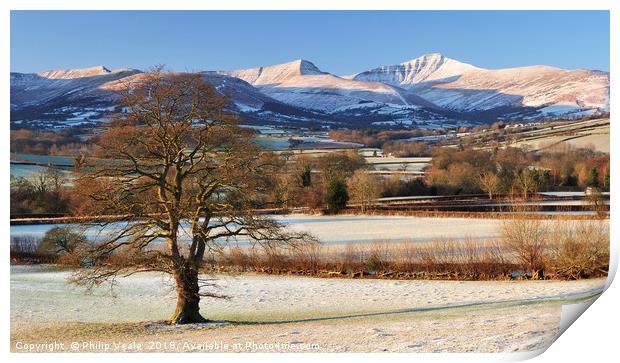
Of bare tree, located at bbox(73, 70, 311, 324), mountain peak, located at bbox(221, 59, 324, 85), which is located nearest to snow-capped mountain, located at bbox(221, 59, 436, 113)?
mountain peak, located at bbox(221, 59, 324, 85)

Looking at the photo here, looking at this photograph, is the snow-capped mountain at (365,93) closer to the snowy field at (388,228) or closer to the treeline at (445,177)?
the treeline at (445,177)

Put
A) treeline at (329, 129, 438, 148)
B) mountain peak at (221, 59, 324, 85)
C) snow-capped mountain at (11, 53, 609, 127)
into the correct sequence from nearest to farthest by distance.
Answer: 1. snow-capped mountain at (11, 53, 609, 127)
2. mountain peak at (221, 59, 324, 85)
3. treeline at (329, 129, 438, 148)

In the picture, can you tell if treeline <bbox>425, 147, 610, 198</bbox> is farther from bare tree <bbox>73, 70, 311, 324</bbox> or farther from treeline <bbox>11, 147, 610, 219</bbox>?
bare tree <bbox>73, 70, 311, 324</bbox>

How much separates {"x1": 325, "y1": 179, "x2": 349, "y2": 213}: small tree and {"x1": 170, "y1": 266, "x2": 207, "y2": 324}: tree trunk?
12011 mm

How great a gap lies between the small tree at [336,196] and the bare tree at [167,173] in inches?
467

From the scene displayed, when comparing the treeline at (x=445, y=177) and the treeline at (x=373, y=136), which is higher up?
the treeline at (x=373, y=136)

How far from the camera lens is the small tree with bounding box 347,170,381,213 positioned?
981 inches

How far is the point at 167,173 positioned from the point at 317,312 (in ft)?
14.2

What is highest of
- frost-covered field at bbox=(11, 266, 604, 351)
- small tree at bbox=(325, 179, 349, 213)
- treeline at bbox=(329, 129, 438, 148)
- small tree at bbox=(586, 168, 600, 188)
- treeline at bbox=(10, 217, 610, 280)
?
treeline at bbox=(329, 129, 438, 148)

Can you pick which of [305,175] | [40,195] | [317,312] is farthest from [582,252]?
[40,195]

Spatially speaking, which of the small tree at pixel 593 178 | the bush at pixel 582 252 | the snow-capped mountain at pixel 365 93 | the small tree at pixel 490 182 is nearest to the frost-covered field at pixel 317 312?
the bush at pixel 582 252

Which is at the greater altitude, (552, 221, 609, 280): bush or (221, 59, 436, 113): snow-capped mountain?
(221, 59, 436, 113): snow-capped mountain

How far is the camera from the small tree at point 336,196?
77.4ft
